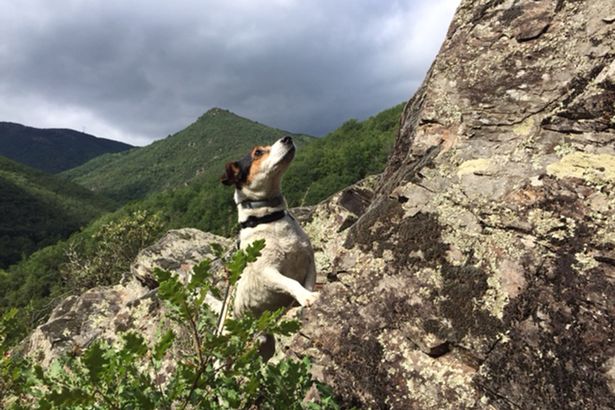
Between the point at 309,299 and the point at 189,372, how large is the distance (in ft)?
6.09

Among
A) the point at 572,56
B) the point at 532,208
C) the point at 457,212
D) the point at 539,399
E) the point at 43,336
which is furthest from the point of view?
the point at 43,336

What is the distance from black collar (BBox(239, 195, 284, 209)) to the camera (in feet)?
15.4

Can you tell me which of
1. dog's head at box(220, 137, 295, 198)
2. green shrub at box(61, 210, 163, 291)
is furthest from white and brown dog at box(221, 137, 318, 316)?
green shrub at box(61, 210, 163, 291)

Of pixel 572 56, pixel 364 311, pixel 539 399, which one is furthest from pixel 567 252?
pixel 572 56

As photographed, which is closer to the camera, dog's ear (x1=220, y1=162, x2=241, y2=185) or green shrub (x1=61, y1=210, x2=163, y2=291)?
dog's ear (x1=220, y1=162, x2=241, y2=185)

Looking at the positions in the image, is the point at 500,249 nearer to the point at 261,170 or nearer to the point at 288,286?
the point at 288,286

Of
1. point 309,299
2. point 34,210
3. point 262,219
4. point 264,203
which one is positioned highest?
point 264,203

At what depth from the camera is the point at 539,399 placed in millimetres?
2688

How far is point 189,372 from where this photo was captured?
214 centimetres

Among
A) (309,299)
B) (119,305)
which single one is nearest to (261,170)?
(309,299)

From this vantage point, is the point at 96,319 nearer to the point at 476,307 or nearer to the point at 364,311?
the point at 364,311

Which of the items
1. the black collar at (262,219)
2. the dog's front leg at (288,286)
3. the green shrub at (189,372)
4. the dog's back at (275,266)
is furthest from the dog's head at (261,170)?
the green shrub at (189,372)

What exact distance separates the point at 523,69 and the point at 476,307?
2697mm

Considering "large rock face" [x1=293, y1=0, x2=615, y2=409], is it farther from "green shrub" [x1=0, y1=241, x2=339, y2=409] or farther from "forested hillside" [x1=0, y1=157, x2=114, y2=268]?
"forested hillside" [x1=0, y1=157, x2=114, y2=268]
